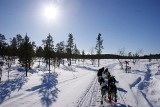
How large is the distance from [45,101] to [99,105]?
15.5 feet

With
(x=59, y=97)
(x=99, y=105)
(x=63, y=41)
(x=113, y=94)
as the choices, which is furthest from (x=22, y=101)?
(x=63, y=41)

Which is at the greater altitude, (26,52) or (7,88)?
(26,52)

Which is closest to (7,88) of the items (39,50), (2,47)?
(2,47)

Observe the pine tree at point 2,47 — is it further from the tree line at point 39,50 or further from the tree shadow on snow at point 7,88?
the tree shadow on snow at point 7,88

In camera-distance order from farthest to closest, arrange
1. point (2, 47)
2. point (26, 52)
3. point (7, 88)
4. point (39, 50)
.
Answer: point (39, 50)
point (2, 47)
point (26, 52)
point (7, 88)

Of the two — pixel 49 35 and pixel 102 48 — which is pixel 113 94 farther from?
pixel 102 48

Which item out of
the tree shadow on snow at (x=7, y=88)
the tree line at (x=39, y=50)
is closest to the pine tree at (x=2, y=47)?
the tree line at (x=39, y=50)

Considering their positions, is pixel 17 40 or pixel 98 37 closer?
pixel 98 37

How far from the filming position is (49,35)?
2317 inches

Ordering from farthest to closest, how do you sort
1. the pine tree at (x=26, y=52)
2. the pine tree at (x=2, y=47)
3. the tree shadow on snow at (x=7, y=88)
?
1. the pine tree at (x=2, y=47)
2. the pine tree at (x=26, y=52)
3. the tree shadow on snow at (x=7, y=88)

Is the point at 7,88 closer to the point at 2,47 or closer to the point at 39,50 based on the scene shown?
the point at 2,47

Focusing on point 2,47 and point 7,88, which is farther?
point 2,47

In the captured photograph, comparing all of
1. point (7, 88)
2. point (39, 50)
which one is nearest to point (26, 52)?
point (7, 88)

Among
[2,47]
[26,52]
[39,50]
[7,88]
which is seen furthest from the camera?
[39,50]
